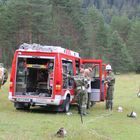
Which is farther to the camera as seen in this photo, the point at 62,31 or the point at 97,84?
the point at 62,31

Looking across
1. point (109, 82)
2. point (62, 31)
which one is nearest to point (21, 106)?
point (109, 82)

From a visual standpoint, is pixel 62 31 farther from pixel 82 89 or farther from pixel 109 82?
pixel 82 89

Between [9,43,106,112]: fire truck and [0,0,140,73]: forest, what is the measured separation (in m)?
48.2

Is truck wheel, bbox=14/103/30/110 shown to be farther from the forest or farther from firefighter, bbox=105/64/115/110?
the forest

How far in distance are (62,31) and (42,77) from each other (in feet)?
196

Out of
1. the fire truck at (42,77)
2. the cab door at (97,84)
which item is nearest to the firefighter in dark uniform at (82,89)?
the fire truck at (42,77)

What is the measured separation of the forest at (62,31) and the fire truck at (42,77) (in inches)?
1897

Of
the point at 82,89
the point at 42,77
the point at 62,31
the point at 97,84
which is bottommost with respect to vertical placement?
the point at 82,89

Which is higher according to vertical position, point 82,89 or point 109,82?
point 109,82

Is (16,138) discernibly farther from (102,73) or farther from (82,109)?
(102,73)

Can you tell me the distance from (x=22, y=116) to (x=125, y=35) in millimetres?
104003

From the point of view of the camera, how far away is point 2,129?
12.3 meters

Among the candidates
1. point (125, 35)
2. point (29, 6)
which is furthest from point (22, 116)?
point (125, 35)

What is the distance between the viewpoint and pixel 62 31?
78.6 meters
